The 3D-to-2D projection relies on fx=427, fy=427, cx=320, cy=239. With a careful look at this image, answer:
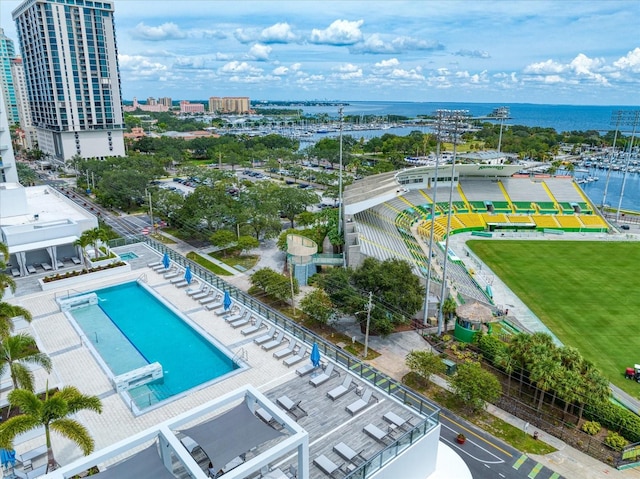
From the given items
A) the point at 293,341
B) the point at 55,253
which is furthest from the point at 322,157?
the point at 293,341

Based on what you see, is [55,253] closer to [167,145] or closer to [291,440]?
[291,440]

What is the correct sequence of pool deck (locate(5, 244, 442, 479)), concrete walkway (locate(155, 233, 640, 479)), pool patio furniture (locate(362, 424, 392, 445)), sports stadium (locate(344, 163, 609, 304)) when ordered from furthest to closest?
sports stadium (locate(344, 163, 609, 304)), concrete walkway (locate(155, 233, 640, 479)), pool deck (locate(5, 244, 442, 479)), pool patio furniture (locate(362, 424, 392, 445))

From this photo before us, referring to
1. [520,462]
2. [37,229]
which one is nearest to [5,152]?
[37,229]

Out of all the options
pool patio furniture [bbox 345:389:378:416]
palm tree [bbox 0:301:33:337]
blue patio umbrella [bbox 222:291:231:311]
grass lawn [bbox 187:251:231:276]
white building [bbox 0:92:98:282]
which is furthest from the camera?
grass lawn [bbox 187:251:231:276]

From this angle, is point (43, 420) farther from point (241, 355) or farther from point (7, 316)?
point (241, 355)

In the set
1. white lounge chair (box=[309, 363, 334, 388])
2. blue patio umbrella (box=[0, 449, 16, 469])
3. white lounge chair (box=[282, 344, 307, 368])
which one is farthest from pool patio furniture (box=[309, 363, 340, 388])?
blue patio umbrella (box=[0, 449, 16, 469])

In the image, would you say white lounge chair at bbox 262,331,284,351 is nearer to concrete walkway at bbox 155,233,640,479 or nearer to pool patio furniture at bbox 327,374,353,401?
pool patio furniture at bbox 327,374,353,401
